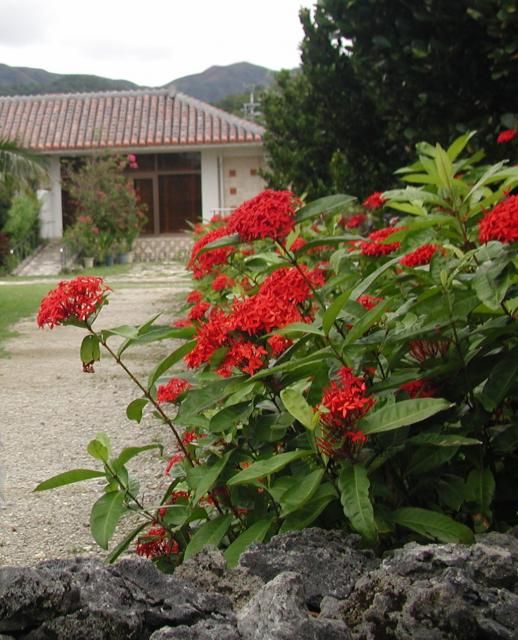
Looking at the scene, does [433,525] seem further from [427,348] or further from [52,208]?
[52,208]

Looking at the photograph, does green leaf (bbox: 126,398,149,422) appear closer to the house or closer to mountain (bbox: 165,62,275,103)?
the house

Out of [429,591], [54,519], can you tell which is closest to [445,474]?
[429,591]

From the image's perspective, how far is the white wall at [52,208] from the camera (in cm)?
2734

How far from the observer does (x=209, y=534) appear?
2.40m

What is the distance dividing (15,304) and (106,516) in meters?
12.1

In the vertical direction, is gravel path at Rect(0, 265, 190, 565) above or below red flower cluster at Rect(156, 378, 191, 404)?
below

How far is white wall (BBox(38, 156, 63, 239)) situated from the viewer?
27344 mm

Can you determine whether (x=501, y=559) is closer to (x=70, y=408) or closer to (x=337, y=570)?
(x=337, y=570)

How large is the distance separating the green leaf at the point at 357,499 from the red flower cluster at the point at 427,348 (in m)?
0.46

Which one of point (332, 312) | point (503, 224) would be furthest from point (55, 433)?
point (503, 224)

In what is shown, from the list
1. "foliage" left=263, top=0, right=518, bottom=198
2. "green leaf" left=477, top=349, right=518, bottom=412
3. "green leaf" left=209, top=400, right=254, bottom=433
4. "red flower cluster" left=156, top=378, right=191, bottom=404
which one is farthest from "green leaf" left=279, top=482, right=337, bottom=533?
"foliage" left=263, top=0, right=518, bottom=198

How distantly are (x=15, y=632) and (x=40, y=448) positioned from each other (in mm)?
3795

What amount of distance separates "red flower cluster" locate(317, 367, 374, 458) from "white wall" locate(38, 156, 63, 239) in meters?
26.0

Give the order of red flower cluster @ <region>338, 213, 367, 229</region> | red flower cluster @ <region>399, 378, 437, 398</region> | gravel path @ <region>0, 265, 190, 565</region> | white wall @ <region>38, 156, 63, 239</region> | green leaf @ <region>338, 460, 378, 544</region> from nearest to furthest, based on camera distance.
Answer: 1. green leaf @ <region>338, 460, 378, 544</region>
2. red flower cluster @ <region>399, 378, 437, 398</region>
3. gravel path @ <region>0, 265, 190, 565</region>
4. red flower cluster @ <region>338, 213, 367, 229</region>
5. white wall @ <region>38, 156, 63, 239</region>
